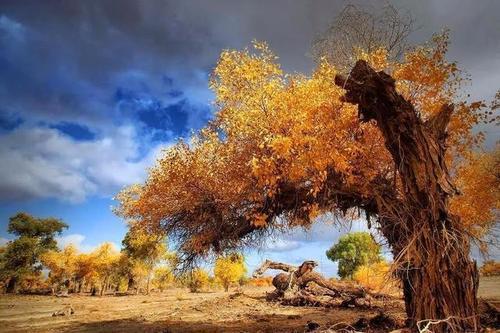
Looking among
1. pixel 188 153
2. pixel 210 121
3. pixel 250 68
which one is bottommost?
pixel 188 153

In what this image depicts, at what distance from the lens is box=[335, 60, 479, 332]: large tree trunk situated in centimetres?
761

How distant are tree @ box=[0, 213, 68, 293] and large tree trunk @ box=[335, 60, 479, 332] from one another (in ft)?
187

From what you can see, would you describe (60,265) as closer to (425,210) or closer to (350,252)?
(350,252)

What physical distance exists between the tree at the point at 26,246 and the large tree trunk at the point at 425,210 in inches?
2244

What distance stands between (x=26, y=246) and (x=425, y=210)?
60.1 meters

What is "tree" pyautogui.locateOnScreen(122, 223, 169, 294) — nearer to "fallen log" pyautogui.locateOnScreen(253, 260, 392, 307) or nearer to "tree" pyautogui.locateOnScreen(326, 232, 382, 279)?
"tree" pyautogui.locateOnScreen(326, 232, 382, 279)

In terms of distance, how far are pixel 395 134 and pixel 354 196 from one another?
452 centimetres

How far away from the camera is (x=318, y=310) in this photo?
1867 cm

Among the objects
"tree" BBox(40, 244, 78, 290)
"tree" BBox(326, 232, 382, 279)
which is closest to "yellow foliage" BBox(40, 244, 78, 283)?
"tree" BBox(40, 244, 78, 290)

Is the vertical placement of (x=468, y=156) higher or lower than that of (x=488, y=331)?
higher

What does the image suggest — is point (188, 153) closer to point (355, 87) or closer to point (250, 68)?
point (250, 68)

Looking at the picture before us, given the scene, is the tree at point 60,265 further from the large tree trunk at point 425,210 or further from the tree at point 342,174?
the large tree trunk at point 425,210

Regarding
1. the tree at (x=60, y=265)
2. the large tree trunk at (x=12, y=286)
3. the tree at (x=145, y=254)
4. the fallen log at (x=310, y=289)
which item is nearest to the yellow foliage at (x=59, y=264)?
the tree at (x=60, y=265)

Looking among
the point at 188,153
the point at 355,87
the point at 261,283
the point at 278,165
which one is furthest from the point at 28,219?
the point at 355,87
